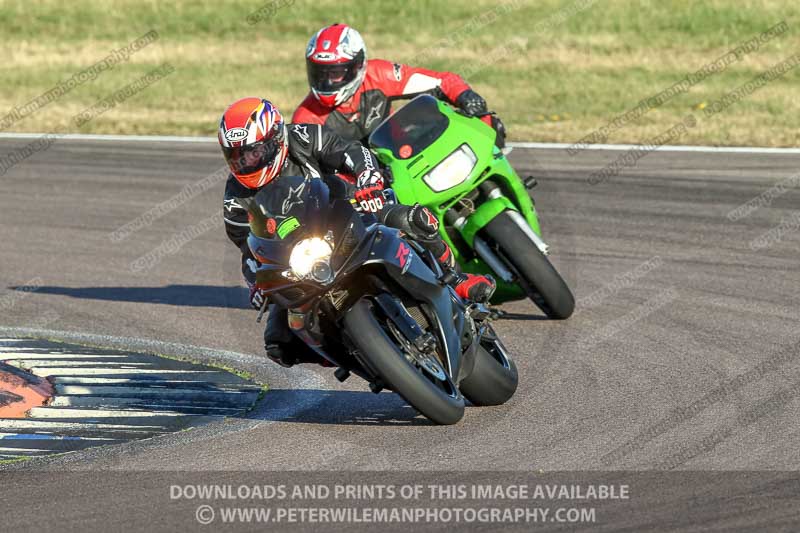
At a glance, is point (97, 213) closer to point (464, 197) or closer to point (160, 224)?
point (160, 224)

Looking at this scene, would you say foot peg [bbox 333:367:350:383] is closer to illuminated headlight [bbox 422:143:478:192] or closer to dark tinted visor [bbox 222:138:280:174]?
dark tinted visor [bbox 222:138:280:174]

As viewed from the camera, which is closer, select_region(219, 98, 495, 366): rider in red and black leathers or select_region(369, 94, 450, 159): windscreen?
select_region(219, 98, 495, 366): rider in red and black leathers

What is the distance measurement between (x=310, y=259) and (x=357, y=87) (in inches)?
151

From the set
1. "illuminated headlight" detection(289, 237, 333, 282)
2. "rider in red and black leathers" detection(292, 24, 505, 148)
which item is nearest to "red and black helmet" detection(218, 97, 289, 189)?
"illuminated headlight" detection(289, 237, 333, 282)

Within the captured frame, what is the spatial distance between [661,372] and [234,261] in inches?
218

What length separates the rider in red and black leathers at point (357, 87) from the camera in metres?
9.56

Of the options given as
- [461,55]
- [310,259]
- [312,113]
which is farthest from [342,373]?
[461,55]

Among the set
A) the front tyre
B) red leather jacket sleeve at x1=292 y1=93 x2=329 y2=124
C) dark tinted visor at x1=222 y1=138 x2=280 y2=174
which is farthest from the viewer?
red leather jacket sleeve at x1=292 y1=93 x2=329 y2=124

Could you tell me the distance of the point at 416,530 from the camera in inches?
211

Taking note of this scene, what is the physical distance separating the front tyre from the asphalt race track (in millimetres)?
258

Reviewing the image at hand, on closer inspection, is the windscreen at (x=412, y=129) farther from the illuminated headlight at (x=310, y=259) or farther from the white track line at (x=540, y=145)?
the white track line at (x=540, y=145)

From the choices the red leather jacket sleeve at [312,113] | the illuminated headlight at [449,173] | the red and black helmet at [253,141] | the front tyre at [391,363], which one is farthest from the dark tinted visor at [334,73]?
the front tyre at [391,363]

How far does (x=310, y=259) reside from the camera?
20.2ft

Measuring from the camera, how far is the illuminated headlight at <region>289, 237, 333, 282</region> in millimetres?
6141
